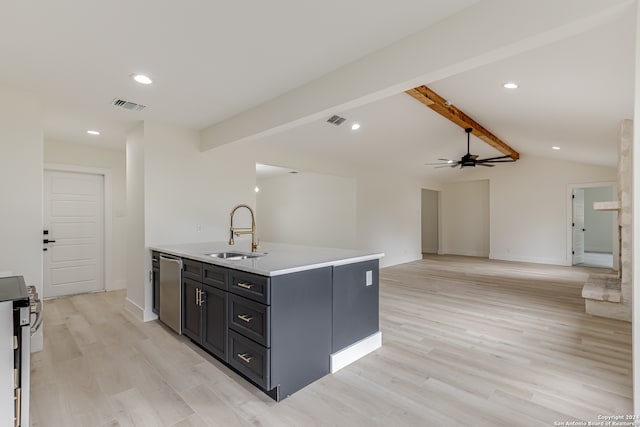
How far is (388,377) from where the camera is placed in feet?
8.02

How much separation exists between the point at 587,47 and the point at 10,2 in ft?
12.0

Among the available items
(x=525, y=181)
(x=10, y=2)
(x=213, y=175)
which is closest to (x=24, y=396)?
(x=10, y=2)

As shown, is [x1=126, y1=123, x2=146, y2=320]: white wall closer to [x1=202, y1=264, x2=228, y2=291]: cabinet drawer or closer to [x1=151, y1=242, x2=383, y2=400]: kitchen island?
[x1=151, y1=242, x2=383, y2=400]: kitchen island

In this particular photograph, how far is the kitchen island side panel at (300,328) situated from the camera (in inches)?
84.0

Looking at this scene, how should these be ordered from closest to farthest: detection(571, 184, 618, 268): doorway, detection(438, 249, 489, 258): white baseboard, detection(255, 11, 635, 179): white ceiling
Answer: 1. detection(255, 11, 635, 179): white ceiling
2. detection(571, 184, 618, 268): doorway
3. detection(438, 249, 489, 258): white baseboard

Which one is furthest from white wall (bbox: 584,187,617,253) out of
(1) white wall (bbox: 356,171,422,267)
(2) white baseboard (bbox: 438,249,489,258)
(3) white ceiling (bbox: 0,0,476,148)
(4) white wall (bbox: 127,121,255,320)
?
(3) white ceiling (bbox: 0,0,476,148)

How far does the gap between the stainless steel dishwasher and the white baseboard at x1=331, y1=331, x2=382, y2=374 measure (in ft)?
5.28

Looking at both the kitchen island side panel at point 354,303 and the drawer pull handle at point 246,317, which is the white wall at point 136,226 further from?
the kitchen island side panel at point 354,303

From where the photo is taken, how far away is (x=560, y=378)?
2432mm

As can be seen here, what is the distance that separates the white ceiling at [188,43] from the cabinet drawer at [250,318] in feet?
5.88

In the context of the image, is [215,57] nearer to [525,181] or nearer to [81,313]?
[81,313]

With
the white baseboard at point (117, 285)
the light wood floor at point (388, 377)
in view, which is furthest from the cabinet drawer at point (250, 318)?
the white baseboard at point (117, 285)

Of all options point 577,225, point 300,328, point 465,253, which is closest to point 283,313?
point 300,328

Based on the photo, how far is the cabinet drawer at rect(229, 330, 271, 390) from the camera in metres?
2.12
